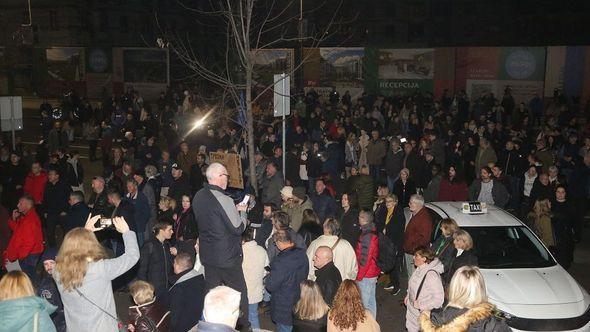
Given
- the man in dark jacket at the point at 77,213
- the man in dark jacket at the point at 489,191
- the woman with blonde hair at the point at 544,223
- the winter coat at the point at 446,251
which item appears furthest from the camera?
the man in dark jacket at the point at 489,191

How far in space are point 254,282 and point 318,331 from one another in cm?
210

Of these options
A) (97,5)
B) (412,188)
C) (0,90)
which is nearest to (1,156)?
(412,188)

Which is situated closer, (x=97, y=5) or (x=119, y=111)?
(x=119, y=111)

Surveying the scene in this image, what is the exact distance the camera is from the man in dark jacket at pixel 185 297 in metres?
6.54

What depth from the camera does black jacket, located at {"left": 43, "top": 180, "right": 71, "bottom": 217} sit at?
12.4 metres

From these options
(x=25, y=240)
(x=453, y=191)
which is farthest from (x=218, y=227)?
(x=453, y=191)

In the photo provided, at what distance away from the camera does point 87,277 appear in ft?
17.4

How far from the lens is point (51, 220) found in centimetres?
1246

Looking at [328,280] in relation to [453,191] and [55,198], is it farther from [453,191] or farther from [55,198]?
[55,198]

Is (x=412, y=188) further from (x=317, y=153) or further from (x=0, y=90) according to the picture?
(x=0, y=90)

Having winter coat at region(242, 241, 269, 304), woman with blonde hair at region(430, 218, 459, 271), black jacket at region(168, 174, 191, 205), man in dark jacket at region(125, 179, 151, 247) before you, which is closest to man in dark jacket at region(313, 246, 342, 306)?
winter coat at region(242, 241, 269, 304)

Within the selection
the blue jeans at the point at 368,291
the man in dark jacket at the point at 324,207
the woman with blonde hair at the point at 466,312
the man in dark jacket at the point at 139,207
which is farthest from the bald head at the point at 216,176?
the man in dark jacket at the point at 139,207

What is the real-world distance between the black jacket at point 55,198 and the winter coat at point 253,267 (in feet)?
19.5

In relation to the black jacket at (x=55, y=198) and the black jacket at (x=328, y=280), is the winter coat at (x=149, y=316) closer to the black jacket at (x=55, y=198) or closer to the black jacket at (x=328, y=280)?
the black jacket at (x=328, y=280)
